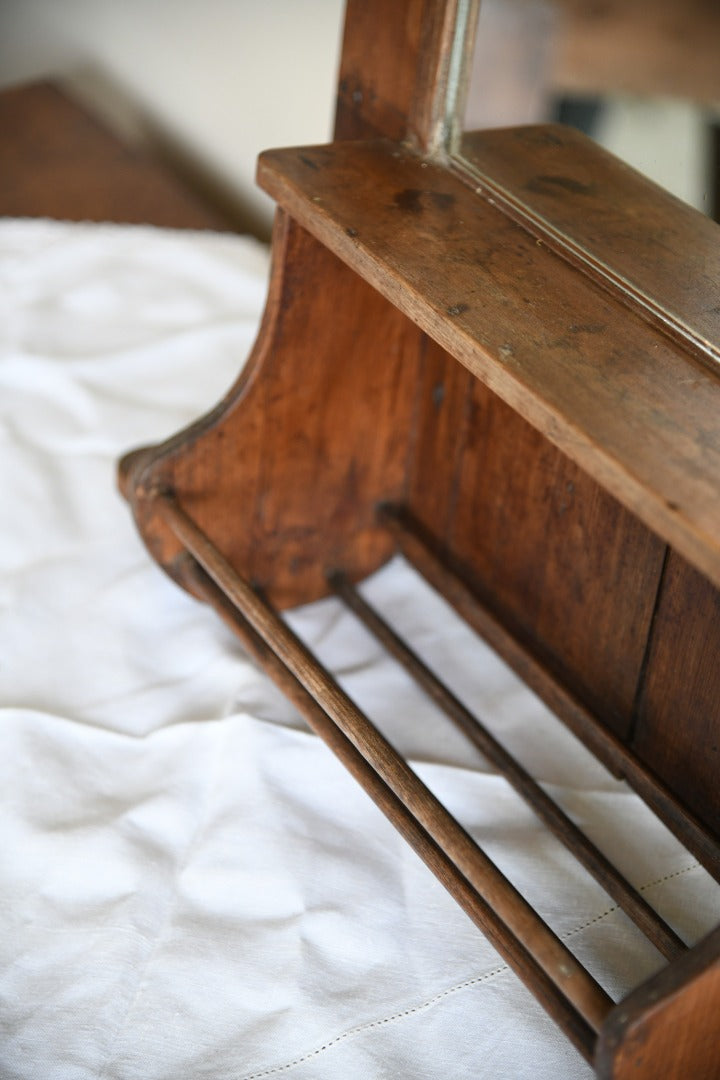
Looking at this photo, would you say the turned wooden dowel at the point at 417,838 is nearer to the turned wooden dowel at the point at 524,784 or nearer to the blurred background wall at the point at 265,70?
the turned wooden dowel at the point at 524,784

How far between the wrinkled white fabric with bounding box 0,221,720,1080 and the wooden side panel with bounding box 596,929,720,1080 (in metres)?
0.21

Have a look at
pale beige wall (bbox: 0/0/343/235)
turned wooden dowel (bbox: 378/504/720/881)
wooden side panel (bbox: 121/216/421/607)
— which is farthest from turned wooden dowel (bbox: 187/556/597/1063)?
pale beige wall (bbox: 0/0/343/235)

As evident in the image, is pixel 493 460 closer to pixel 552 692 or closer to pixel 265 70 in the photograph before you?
pixel 552 692

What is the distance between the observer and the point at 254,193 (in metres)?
2.37

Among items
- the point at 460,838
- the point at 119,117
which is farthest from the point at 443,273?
the point at 119,117

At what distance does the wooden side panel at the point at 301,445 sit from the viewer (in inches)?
52.1

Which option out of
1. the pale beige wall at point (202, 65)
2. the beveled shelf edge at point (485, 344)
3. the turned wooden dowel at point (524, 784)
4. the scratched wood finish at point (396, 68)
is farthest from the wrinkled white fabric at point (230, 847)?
the pale beige wall at point (202, 65)

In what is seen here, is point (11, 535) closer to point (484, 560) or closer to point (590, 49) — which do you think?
point (484, 560)

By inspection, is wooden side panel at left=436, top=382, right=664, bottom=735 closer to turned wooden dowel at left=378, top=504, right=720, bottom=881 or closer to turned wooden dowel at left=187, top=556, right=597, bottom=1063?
turned wooden dowel at left=378, top=504, right=720, bottom=881

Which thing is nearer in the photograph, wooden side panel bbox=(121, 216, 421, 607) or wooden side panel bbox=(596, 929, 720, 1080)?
wooden side panel bbox=(596, 929, 720, 1080)

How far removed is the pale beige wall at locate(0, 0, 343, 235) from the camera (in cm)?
216

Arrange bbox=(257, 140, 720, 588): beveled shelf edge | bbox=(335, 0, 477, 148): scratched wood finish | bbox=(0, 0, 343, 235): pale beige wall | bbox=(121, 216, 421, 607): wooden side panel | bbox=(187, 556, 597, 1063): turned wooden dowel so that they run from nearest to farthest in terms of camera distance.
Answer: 1. bbox=(257, 140, 720, 588): beveled shelf edge
2. bbox=(187, 556, 597, 1063): turned wooden dowel
3. bbox=(335, 0, 477, 148): scratched wood finish
4. bbox=(121, 216, 421, 607): wooden side panel
5. bbox=(0, 0, 343, 235): pale beige wall

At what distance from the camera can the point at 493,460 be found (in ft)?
4.45

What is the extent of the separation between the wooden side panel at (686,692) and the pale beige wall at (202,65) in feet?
4.21
